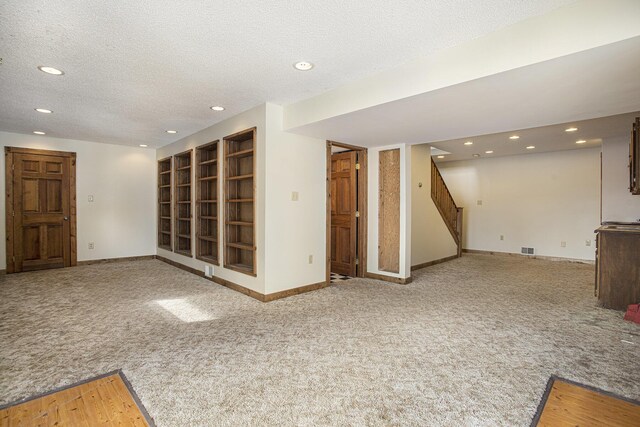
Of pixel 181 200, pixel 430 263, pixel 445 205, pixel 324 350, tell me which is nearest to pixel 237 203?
pixel 181 200

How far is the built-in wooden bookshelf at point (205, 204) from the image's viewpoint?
17.5 ft

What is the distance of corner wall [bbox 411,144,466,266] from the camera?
5773 mm

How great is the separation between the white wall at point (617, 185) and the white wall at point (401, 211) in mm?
3500

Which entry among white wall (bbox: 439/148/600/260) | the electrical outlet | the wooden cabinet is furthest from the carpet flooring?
white wall (bbox: 439/148/600/260)

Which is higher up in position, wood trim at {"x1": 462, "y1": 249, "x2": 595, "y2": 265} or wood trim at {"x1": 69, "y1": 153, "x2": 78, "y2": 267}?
wood trim at {"x1": 69, "y1": 153, "x2": 78, "y2": 267}

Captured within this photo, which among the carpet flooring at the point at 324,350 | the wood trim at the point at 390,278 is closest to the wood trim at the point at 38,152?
the carpet flooring at the point at 324,350

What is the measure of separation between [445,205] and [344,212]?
9.15ft

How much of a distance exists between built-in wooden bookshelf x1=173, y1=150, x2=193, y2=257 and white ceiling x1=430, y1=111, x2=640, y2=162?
15.6 ft

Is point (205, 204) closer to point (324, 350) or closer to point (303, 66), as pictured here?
point (303, 66)

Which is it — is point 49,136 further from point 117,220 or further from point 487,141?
point 487,141

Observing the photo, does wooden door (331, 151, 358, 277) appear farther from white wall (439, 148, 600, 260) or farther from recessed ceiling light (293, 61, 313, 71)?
white wall (439, 148, 600, 260)

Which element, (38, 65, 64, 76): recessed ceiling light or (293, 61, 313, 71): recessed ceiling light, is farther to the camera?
(38, 65, 64, 76): recessed ceiling light

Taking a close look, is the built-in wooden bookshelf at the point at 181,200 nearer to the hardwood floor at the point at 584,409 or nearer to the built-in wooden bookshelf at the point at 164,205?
the built-in wooden bookshelf at the point at 164,205

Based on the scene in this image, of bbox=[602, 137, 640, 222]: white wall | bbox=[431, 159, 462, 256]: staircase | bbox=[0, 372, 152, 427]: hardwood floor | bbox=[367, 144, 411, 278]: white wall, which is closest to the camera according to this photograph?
bbox=[0, 372, 152, 427]: hardwood floor
